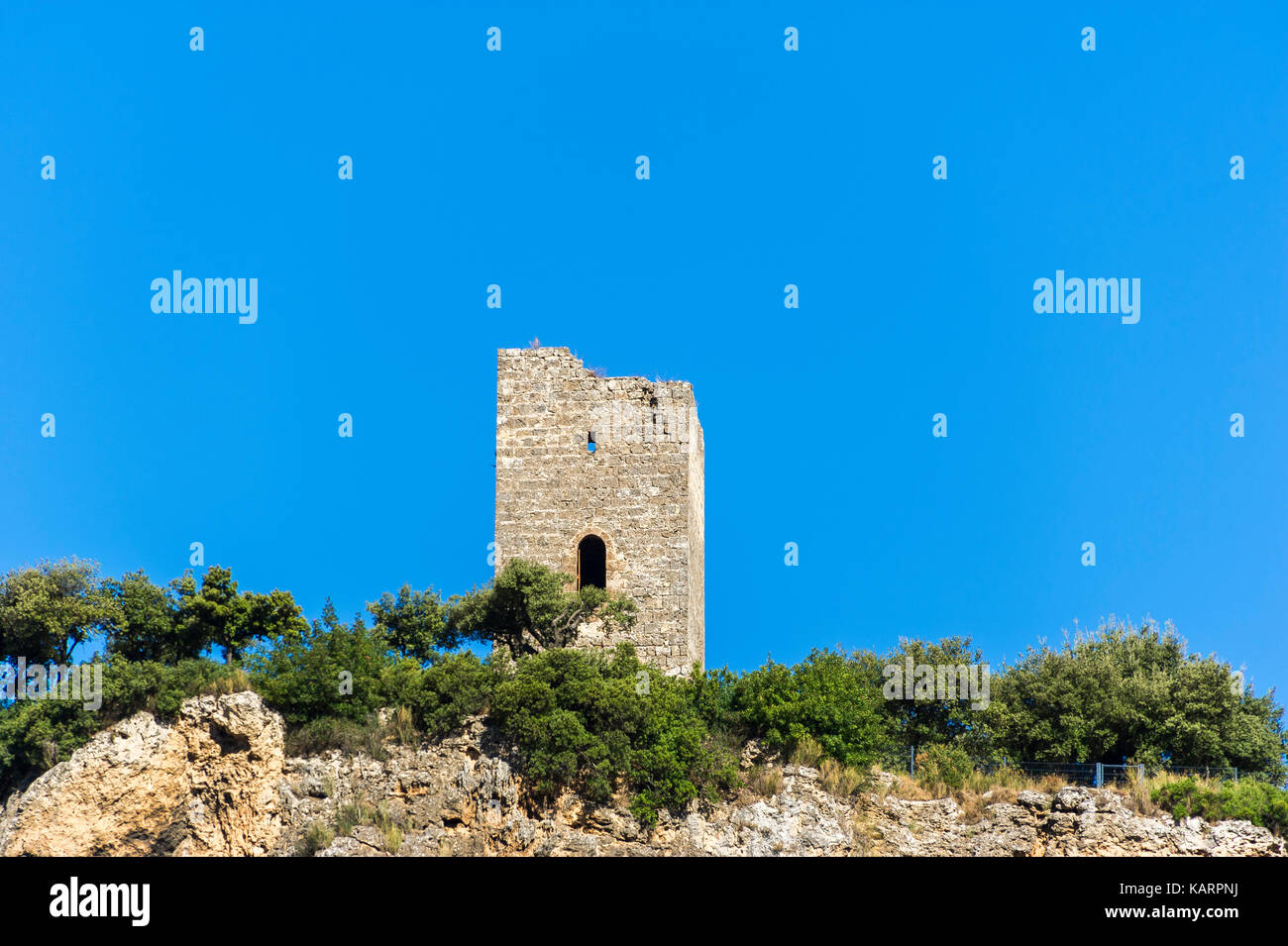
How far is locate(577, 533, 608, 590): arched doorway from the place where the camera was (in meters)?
38.0

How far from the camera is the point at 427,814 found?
2981 cm

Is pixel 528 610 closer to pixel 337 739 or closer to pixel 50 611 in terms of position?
pixel 337 739

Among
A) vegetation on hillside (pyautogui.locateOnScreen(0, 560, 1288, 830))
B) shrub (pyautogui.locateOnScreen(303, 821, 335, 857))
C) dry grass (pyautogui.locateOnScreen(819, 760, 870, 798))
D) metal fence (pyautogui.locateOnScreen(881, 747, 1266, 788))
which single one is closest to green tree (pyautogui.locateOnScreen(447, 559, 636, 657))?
vegetation on hillside (pyautogui.locateOnScreen(0, 560, 1288, 830))

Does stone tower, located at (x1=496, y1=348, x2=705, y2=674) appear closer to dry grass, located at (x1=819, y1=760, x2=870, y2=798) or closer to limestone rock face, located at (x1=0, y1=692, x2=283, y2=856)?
dry grass, located at (x1=819, y1=760, x2=870, y2=798)

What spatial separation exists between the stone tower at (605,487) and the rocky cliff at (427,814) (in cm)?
734

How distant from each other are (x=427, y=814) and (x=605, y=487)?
11325 millimetres

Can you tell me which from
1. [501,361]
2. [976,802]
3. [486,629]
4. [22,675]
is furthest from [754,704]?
[22,675]

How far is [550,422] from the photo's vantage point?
127 ft

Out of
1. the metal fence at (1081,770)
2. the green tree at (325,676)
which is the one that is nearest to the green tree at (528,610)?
the green tree at (325,676)

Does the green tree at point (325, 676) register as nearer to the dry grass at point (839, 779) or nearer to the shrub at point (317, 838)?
the shrub at point (317, 838)

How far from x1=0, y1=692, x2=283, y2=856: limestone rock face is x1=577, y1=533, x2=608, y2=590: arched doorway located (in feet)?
32.2

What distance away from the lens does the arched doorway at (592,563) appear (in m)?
→ 38.0

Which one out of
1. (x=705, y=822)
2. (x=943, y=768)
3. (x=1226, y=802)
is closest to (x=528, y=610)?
(x=705, y=822)

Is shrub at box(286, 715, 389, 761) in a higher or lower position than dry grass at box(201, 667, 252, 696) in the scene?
lower
